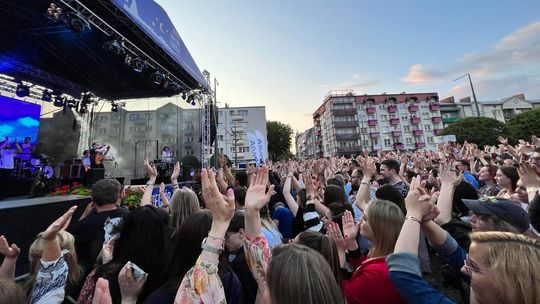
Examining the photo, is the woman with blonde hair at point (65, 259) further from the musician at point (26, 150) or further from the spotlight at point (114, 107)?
the spotlight at point (114, 107)

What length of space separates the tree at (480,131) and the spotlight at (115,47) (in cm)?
5208

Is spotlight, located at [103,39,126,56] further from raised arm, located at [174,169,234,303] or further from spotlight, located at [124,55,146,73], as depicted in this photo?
raised arm, located at [174,169,234,303]

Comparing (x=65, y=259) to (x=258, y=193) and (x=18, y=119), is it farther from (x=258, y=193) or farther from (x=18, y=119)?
(x=18, y=119)

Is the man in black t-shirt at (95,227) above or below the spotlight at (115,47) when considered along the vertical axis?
below

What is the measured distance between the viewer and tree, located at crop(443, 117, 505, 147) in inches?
1671

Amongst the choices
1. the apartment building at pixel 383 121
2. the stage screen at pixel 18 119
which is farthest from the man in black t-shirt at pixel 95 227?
the apartment building at pixel 383 121

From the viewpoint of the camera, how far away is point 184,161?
55.7 feet

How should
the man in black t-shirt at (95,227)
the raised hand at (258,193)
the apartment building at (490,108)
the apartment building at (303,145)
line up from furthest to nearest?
the apartment building at (303,145) → the apartment building at (490,108) → the man in black t-shirt at (95,227) → the raised hand at (258,193)

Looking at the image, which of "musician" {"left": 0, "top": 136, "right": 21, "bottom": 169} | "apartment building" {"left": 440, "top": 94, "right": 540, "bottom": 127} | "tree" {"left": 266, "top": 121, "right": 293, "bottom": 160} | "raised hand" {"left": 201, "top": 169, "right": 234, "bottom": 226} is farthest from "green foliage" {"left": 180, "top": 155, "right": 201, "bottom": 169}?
"apartment building" {"left": 440, "top": 94, "right": 540, "bottom": 127}

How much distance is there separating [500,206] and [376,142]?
231ft

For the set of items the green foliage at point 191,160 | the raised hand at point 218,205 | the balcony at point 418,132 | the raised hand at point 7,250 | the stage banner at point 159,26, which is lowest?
the raised hand at point 7,250

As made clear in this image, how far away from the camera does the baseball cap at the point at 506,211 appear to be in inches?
71.7

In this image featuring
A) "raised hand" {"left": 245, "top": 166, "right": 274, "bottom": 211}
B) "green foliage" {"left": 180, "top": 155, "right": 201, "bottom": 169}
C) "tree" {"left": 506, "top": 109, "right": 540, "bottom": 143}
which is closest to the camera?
"raised hand" {"left": 245, "top": 166, "right": 274, "bottom": 211}

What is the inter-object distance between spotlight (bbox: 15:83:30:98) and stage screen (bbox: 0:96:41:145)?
50 cm
